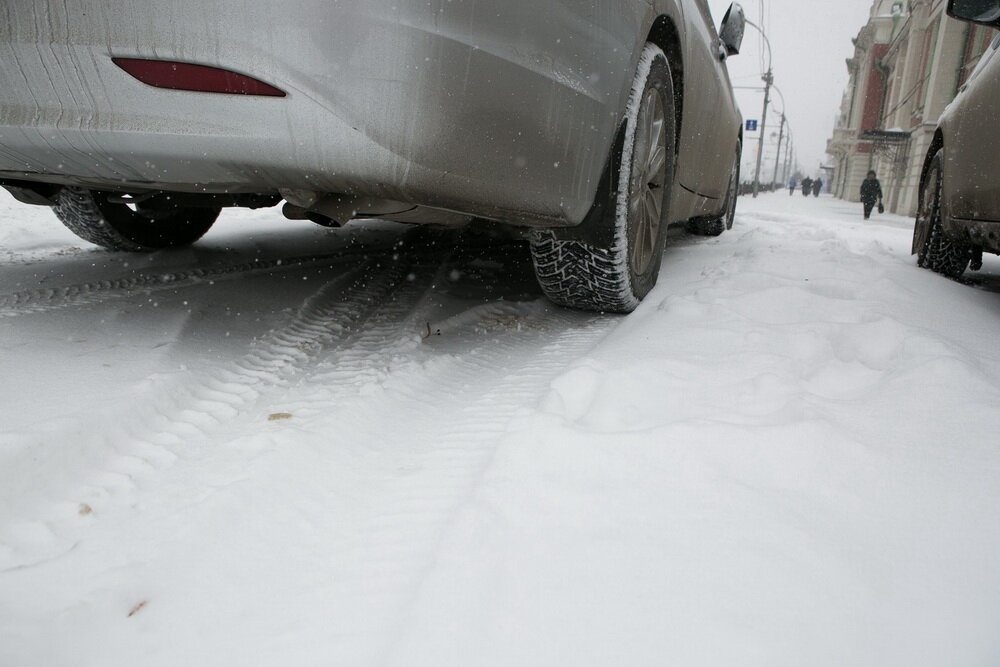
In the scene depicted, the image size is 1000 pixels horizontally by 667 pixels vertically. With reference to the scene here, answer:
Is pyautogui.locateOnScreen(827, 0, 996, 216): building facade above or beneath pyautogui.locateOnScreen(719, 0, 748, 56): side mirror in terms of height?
above

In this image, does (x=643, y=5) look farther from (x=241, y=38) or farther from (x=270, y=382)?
(x=270, y=382)

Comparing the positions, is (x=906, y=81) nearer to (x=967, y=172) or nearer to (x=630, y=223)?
(x=967, y=172)

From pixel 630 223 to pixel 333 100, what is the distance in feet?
4.03

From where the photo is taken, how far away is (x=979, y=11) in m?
2.30

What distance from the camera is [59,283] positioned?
2.41 metres

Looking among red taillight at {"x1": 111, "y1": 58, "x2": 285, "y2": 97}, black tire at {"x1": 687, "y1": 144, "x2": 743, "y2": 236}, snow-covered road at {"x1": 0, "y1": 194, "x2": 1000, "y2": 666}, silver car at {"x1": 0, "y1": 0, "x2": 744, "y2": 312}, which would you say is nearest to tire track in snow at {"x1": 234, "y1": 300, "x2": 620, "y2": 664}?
snow-covered road at {"x1": 0, "y1": 194, "x2": 1000, "y2": 666}

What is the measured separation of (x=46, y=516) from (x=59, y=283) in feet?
5.82

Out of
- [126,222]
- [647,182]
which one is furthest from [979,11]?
[126,222]

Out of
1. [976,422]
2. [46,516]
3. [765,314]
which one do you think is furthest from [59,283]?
[976,422]

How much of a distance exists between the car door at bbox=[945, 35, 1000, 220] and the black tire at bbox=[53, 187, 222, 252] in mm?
3726

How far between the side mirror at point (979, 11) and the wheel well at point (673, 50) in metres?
1.11

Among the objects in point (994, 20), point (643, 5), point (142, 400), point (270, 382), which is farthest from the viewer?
point (994, 20)

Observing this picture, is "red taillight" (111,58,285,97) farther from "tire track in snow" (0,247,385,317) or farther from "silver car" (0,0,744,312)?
"tire track in snow" (0,247,385,317)

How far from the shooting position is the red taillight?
3.82 feet
